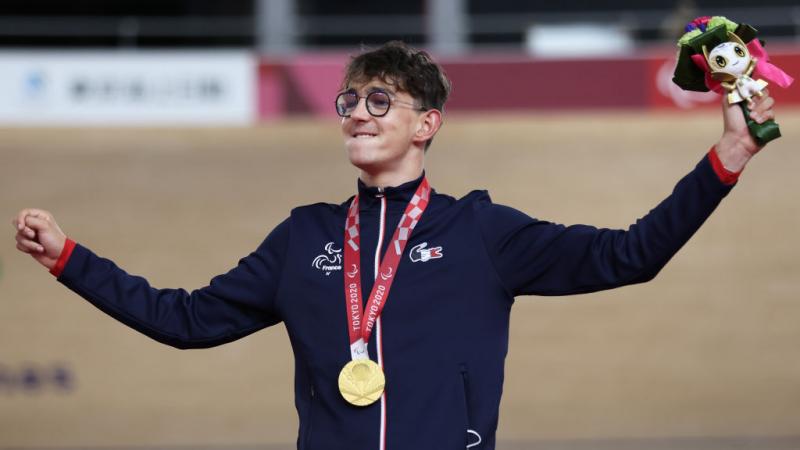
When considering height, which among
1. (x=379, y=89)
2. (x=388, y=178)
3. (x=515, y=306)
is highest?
(x=515, y=306)

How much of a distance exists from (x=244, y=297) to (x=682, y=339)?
1092 cm

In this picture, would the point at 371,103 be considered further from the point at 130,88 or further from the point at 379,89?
the point at 130,88

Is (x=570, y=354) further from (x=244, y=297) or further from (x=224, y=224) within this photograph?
(x=244, y=297)

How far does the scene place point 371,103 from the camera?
134 inches

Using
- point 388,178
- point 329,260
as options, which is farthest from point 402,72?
point 329,260

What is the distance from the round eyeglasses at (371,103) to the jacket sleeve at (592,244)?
0.38m

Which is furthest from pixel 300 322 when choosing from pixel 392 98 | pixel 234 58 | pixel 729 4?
pixel 729 4

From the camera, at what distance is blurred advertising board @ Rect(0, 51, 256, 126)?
13.4 m

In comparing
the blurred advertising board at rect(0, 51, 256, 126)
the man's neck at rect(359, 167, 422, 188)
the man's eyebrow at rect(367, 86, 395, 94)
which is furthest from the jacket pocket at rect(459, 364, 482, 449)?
the blurred advertising board at rect(0, 51, 256, 126)

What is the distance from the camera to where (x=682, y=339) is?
13.7 meters

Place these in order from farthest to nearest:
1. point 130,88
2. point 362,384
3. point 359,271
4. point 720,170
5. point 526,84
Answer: point 526,84, point 130,88, point 359,271, point 362,384, point 720,170

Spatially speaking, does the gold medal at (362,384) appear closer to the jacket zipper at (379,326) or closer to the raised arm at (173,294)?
the jacket zipper at (379,326)

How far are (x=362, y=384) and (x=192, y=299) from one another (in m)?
0.69

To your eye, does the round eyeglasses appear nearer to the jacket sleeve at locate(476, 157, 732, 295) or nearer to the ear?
the ear
